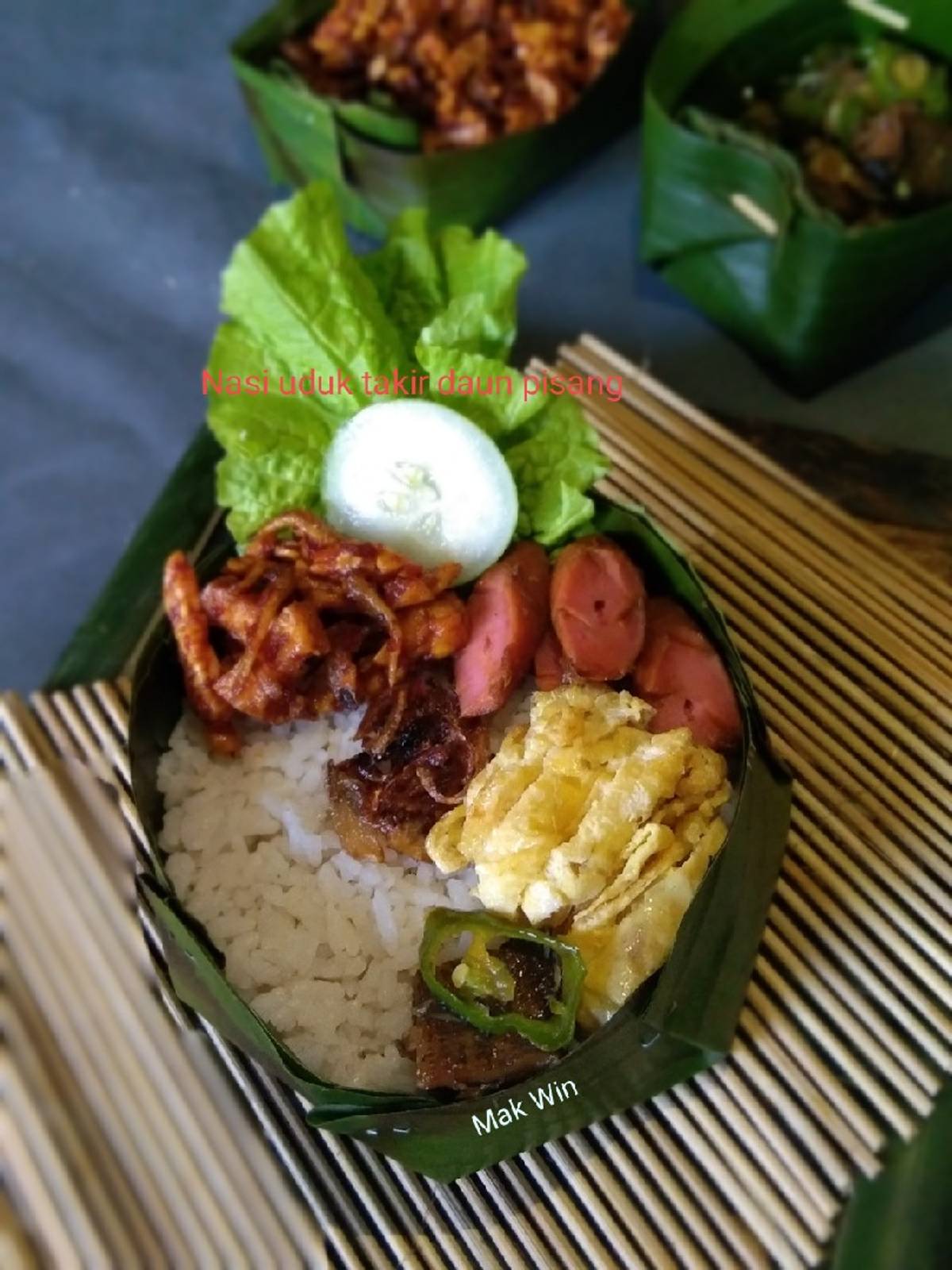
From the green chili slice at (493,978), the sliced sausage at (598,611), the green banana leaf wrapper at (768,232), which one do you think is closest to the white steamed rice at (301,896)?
the green chili slice at (493,978)

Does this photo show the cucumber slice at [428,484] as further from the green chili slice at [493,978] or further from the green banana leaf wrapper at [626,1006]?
the green chili slice at [493,978]

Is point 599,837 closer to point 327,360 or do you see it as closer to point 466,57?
point 327,360

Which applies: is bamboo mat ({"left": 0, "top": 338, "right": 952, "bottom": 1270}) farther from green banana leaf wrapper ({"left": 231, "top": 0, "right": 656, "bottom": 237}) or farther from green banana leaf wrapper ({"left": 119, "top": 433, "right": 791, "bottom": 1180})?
green banana leaf wrapper ({"left": 231, "top": 0, "right": 656, "bottom": 237})

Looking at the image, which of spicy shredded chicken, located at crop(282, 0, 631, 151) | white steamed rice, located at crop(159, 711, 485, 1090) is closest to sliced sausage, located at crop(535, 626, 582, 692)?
white steamed rice, located at crop(159, 711, 485, 1090)

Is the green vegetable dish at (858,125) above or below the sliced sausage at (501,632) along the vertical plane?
above

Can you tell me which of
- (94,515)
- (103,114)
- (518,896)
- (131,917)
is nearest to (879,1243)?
(518,896)

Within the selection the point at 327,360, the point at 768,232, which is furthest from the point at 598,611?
the point at 768,232

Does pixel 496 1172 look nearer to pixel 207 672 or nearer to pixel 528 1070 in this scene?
pixel 528 1070
